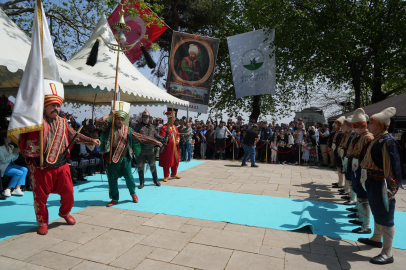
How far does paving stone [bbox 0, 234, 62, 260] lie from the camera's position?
3098 mm

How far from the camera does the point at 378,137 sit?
325 cm

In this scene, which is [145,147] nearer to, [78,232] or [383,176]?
[78,232]

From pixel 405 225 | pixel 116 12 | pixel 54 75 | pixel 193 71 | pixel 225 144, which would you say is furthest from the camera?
pixel 193 71

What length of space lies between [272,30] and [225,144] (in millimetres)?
7190

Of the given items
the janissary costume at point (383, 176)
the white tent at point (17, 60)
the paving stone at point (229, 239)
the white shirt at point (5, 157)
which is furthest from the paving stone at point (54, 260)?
the white tent at point (17, 60)

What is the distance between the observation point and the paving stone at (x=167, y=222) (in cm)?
407

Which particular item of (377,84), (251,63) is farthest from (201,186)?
(377,84)

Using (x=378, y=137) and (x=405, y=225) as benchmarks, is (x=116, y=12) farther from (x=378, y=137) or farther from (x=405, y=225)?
(x=405, y=225)

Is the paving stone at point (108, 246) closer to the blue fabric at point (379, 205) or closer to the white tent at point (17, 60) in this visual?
the blue fabric at point (379, 205)

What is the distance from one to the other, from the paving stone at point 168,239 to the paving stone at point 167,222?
0.18 metres

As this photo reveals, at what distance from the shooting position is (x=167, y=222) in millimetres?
4242

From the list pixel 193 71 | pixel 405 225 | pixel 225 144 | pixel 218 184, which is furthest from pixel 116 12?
pixel 405 225

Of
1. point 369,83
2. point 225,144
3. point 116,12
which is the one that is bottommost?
point 225,144

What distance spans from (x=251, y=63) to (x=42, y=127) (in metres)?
12.1
